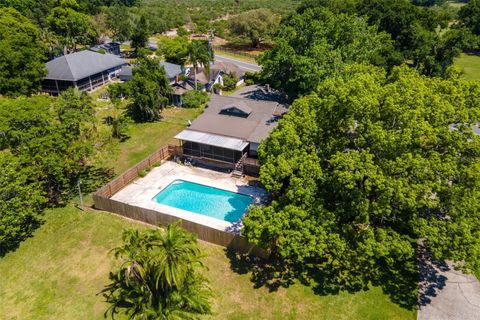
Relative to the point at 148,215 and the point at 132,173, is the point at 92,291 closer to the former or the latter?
the point at 148,215

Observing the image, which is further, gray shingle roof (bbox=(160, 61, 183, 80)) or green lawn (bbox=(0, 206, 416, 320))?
gray shingle roof (bbox=(160, 61, 183, 80))

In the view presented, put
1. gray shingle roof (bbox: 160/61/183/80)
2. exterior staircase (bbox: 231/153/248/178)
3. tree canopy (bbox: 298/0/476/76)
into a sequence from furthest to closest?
tree canopy (bbox: 298/0/476/76), gray shingle roof (bbox: 160/61/183/80), exterior staircase (bbox: 231/153/248/178)

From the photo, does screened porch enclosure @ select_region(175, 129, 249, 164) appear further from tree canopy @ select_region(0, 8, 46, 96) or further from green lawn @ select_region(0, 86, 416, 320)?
tree canopy @ select_region(0, 8, 46, 96)

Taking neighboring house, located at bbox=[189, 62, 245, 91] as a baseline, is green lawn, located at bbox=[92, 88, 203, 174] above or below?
below

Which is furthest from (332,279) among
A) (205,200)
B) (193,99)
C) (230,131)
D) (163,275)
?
(193,99)

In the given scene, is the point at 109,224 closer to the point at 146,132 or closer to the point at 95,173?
the point at 95,173

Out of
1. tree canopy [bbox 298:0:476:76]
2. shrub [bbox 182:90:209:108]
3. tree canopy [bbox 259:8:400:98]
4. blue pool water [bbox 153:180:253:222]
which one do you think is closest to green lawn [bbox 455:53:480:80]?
tree canopy [bbox 298:0:476:76]

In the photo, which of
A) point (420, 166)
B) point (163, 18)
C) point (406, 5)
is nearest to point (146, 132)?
point (420, 166)
